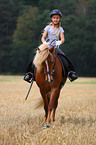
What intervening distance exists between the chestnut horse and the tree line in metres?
45.3

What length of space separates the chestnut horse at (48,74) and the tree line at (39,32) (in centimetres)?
4534

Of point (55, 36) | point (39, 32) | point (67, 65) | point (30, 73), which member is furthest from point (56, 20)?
point (39, 32)

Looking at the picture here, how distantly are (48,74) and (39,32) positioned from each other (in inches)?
2132

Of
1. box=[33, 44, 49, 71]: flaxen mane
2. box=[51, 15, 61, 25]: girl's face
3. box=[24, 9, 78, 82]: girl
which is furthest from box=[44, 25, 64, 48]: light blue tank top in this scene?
box=[33, 44, 49, 71]: flaxen mane

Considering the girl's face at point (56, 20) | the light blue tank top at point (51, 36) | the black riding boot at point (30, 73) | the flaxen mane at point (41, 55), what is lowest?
Answer: the black riding boot at point (30, 73)

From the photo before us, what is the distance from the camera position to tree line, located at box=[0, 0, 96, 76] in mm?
55531

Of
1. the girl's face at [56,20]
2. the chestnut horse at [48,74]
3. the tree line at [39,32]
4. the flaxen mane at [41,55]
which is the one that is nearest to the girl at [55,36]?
the girl's face at [56,20]

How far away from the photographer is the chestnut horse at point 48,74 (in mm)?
5836

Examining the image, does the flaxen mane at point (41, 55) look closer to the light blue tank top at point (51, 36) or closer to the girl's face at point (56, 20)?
the light blue tank top at point (51, 36)

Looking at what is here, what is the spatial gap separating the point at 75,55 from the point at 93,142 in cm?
5184

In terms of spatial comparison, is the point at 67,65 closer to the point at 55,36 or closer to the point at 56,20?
the point at 55,36

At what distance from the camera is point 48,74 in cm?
583

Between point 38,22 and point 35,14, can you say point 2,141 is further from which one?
point 35,14

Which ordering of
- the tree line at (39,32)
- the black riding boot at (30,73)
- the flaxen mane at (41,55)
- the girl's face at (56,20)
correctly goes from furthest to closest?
1. the tree line at (39,32)
2. the black riding boot at (30,73)
3. the girl's face at (56,20)
4. the flaxen mane at (41,55)
